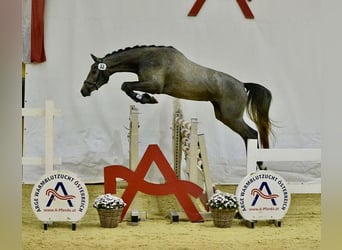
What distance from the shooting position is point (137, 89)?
12.5 feet

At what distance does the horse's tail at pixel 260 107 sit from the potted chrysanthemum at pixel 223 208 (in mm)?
999

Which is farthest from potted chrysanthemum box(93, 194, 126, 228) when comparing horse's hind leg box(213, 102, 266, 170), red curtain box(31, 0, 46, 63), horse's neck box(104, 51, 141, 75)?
red curtain box(31, 0, 46, 63)

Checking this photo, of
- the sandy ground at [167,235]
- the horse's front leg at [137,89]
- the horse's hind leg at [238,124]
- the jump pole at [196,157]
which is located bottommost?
the sandy ground at [167,235]

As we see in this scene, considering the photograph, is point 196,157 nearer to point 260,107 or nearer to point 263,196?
point 263,196

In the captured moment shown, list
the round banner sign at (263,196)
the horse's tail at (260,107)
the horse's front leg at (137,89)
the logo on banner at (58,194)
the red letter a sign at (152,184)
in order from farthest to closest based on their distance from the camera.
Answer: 1. the horse's tail at (260,107)
2. the horse's front leg at (137,89)
3. the red letter a sign at (152,184)
4. the round banner sign at (263,196)
5. the logo on banner at (58,194)

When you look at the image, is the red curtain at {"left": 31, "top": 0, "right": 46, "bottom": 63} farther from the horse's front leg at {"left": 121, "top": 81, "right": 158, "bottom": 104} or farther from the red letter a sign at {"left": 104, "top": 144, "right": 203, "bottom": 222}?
the red letter a sign at {"left": 104, "top": 144, "right": 203, "bottom": 222}

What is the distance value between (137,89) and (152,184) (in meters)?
0.92

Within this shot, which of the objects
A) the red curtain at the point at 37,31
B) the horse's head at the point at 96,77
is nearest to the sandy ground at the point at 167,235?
the horse's head at the point at 96,77

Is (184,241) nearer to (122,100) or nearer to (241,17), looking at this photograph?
(122,100)

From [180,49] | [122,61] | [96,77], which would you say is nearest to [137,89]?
[122,61]

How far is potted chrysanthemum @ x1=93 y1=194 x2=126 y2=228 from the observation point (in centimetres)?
296

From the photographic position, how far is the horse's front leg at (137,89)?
3.75 metres

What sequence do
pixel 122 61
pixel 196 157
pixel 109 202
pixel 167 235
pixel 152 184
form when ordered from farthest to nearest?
pixel 122 61 < pixel 196 157 < pixel 152 184 < pixel 109 202 < pixel 167 235

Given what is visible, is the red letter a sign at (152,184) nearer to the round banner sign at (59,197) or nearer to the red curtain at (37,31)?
the round banner sign at (59,197)
